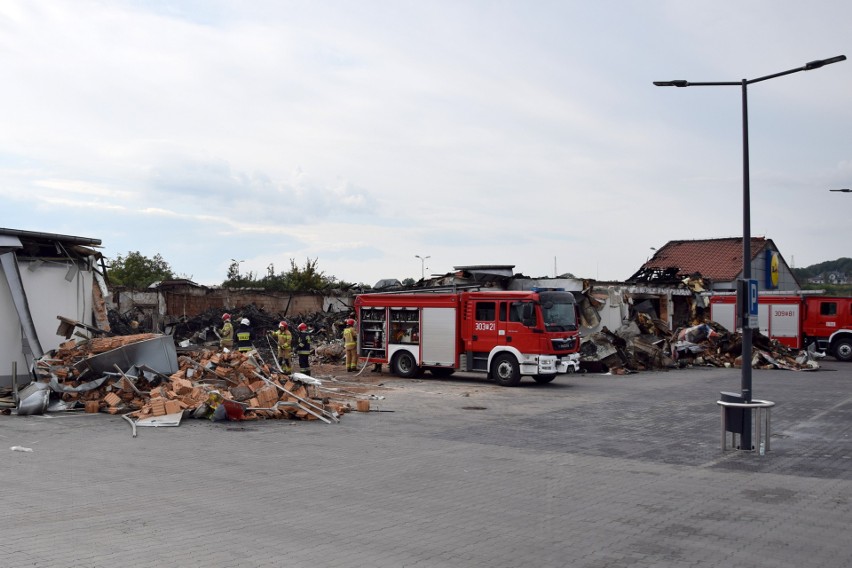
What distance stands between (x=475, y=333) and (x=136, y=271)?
50424 millimetres

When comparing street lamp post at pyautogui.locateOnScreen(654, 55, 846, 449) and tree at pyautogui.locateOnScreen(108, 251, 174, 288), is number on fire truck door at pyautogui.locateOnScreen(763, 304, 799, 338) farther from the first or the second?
tree at pyautogui.locateOnScreen(108, 251, 174, 288)

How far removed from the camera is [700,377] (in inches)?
1028

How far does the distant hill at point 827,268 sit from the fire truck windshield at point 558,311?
87.5 metres

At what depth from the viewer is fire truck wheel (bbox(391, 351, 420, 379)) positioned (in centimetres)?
2384

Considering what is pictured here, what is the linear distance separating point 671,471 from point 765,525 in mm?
2833

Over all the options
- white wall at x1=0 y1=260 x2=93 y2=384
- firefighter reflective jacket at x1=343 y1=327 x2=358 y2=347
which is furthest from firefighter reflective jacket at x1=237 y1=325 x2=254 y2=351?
white wall at x1=0 y1=260 x2=93 y2=384

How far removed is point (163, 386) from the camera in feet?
50.6

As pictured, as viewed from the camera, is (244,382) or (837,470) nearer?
(837,470)

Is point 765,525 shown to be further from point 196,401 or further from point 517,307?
point 517,307

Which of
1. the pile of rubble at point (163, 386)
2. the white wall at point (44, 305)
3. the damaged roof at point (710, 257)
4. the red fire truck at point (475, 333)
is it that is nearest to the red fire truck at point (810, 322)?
the red fire truck at point (475, 333)

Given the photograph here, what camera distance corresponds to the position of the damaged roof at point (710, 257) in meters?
54.5

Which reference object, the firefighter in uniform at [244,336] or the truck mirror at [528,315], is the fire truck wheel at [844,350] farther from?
the firefighter in uniform at [244,336]

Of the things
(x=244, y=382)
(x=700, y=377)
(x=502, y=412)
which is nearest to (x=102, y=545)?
(x=244, y=382)

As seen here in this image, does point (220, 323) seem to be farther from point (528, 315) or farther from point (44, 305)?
point (528, 315)
